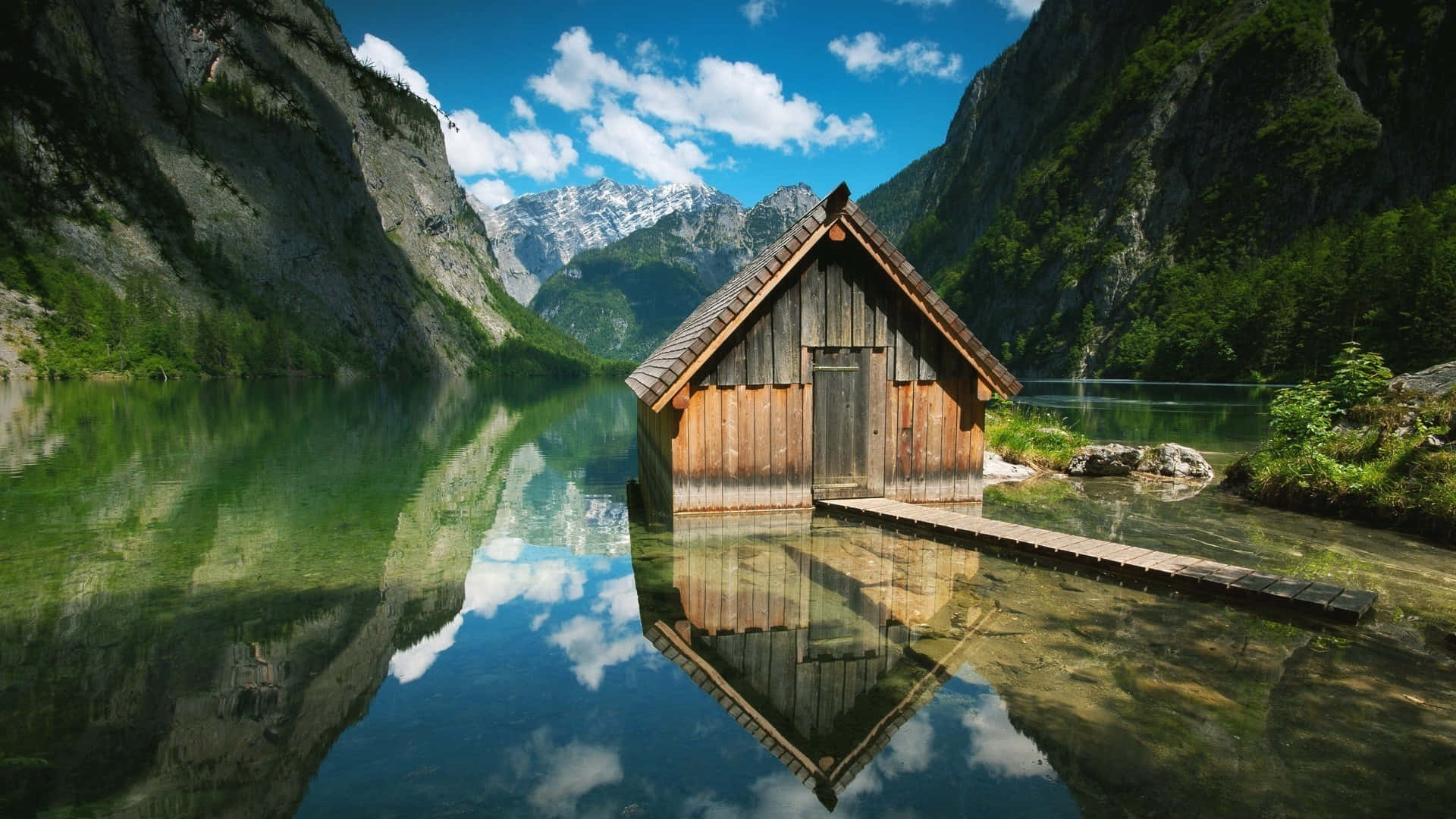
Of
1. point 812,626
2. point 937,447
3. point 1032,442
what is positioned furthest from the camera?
point 1032,442

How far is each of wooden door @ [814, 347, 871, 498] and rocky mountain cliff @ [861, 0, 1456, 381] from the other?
2535 inches

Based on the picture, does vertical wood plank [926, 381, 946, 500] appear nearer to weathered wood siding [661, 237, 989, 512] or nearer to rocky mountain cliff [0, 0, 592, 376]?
weathered wood siding [661, 237, 989, 512]

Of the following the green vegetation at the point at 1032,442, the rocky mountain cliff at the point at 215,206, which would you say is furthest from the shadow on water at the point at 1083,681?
the green vegetation at the point at 1032,442

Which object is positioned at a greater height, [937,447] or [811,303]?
[811,303]

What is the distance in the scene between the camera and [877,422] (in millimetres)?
13242

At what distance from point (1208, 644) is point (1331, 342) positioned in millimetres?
76779

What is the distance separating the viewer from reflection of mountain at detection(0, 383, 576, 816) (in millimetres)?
5285

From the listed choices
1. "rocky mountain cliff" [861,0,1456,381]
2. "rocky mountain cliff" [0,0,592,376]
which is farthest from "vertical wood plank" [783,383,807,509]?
"rocky mountain cliff" [861,0,1456,381]

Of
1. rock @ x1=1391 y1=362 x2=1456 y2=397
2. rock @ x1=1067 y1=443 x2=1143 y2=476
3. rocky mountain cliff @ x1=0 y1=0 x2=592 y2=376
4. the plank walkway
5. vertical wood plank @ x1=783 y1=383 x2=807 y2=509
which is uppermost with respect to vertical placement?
rocky mountain cliff @ x1=0 y1=0 x2=592 y2=376

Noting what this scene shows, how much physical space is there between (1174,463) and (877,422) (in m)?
9.92

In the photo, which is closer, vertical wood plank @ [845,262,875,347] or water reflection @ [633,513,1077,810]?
water reflection @ [633,513,1077,810]

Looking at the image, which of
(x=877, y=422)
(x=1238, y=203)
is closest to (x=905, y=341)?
(x=877, y=422)

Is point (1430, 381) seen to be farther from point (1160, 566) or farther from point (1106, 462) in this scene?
point (1160, 566)

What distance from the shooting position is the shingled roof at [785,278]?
466 inches
